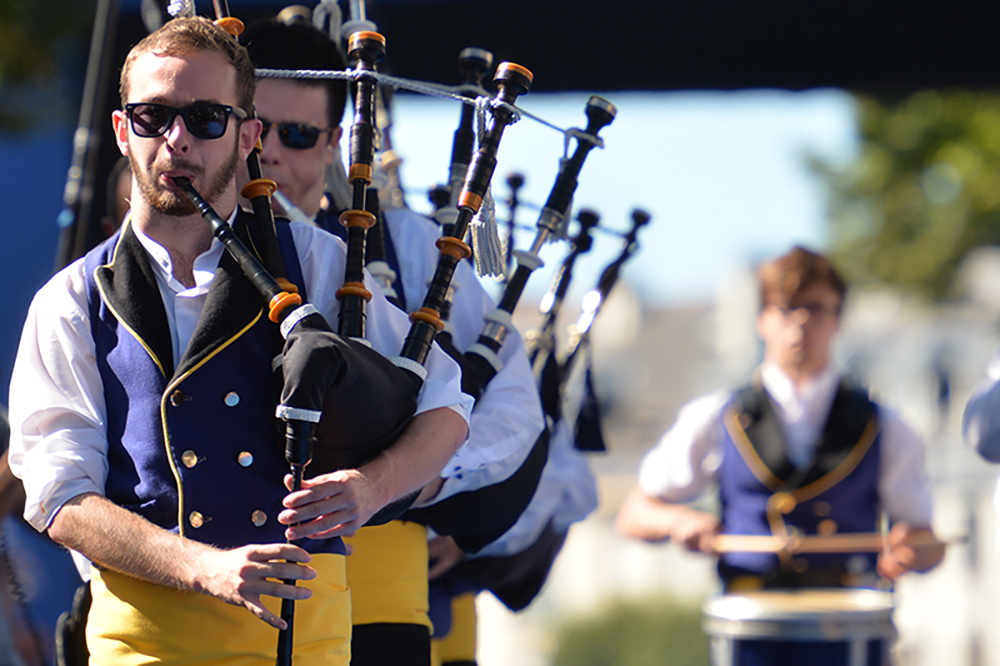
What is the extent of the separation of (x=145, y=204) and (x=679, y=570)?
3393 centimetres

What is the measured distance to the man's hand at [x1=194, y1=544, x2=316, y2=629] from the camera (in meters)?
1.46

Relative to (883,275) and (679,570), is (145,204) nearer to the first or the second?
(883,275)

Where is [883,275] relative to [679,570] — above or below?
above

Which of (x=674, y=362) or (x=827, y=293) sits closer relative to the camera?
(x=827, y=293)

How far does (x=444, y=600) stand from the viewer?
2.57m

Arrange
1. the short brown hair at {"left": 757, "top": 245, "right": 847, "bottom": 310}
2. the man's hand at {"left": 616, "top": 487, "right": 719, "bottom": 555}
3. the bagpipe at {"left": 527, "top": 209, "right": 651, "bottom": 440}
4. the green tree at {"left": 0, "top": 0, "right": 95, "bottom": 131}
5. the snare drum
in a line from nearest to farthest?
the bagpipe at {"left": 527, "top": 209, "right": 651, "bottom": 440}, the snare drum, the short brown hair at {"left": 757, "top": 245, "right": 847, "bottom": 310}, the man's hand at {"left": 616, "top": 487, "right": 719, "bottom": 555}, the green tree at {"left": 0, "top": 0, "right": 95, "bottom": 131}

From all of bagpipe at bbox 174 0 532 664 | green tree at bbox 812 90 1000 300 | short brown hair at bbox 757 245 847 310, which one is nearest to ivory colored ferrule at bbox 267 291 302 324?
bagpipe at bbox 174 0 532 664

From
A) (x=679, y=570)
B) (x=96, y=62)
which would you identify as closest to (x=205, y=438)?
(x=96, y=62)

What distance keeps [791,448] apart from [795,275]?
1.81ft

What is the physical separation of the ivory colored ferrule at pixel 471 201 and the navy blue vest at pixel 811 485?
220cm

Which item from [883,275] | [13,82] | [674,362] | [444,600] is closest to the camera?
[444,600]

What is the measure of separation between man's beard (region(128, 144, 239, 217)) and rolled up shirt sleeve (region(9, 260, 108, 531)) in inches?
6.9

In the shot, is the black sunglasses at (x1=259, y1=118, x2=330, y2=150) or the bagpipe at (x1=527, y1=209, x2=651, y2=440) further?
the bagpipe at (x1=527, y1=209, x2=651, y2=440)

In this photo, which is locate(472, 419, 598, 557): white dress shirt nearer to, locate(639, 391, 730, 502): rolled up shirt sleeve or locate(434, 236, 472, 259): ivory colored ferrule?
locate(639, 391, 730, 502): rolled up shirt sleeve
